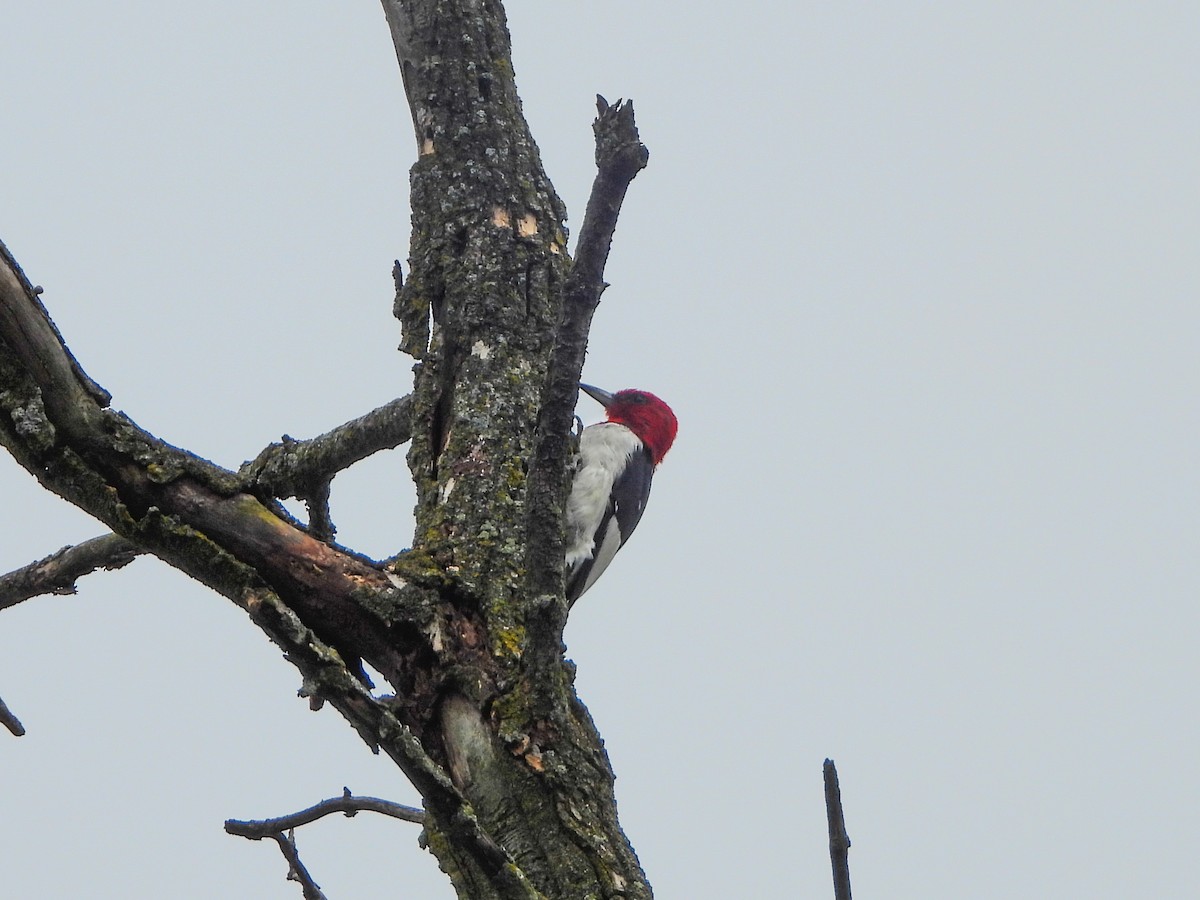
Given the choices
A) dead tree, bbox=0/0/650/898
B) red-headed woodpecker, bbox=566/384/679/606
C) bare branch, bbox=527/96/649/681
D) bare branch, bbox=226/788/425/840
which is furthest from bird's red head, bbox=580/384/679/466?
bare branch, bbox=527/96/649/681

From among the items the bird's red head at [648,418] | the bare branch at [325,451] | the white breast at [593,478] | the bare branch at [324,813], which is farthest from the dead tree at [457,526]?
the bird's red head at [648,418]

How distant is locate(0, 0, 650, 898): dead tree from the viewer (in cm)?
190

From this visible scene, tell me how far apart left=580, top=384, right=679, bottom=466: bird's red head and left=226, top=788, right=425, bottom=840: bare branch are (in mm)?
3389

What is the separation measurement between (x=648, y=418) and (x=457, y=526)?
11.5 ft

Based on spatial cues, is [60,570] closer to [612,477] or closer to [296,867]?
[296,867]

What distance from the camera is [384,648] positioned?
2.26 m

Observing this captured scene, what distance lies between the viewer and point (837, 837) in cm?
140

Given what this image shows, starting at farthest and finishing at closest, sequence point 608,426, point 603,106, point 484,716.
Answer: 1. point 608,426
2. point 484,716
3. point 603,106

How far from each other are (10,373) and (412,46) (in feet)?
4.89

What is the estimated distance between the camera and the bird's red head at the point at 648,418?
5.92 meters

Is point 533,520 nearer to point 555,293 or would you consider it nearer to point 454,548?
point 454,548

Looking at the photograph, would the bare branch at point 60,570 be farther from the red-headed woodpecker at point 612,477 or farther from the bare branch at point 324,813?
the red-headed woodpecker at point 612,477

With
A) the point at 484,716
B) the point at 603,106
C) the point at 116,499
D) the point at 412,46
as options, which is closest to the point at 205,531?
the point at 116,499

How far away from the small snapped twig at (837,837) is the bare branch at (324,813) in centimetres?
132
